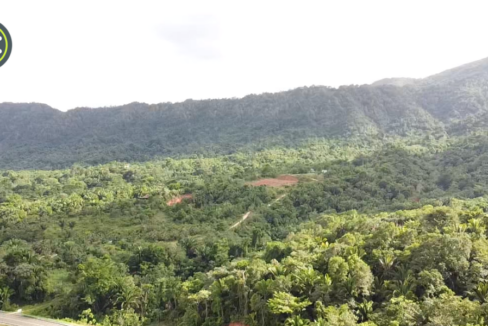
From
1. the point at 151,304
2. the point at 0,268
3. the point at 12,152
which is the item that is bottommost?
the point at 151,304

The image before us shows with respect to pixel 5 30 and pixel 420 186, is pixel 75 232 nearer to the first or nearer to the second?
pixel 5 30

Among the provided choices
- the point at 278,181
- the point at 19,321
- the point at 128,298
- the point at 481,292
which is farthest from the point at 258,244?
the point at 278,181

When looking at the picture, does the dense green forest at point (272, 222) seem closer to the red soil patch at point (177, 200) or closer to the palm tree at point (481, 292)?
the palm tree at point (481, 292)

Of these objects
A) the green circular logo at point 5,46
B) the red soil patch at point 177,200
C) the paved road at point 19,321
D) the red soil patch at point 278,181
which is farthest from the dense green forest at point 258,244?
the green circular logo at point 5,46

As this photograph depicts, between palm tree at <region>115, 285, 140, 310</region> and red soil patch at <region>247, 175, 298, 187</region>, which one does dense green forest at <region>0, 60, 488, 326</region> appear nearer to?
palm tree at <region>115, 285, 140, 310</region>

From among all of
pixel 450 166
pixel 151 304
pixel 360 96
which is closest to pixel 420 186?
pixel 450 166

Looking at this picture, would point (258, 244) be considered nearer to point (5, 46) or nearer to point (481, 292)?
point (481, 292)
